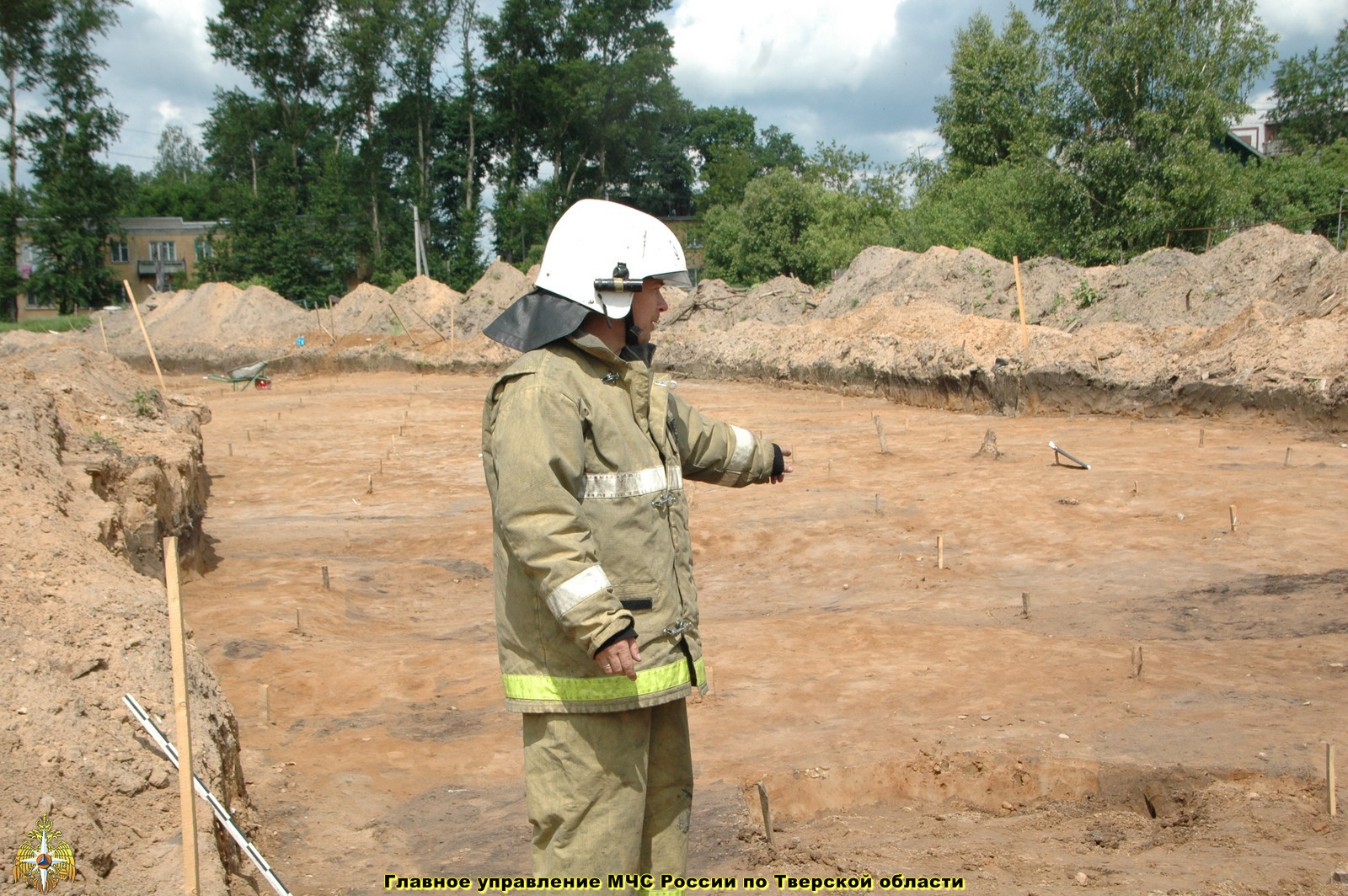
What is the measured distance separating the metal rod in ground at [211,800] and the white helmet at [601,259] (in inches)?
65.6

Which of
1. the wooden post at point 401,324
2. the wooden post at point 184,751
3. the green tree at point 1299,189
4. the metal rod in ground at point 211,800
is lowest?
the metal rod in ground at point 211,800

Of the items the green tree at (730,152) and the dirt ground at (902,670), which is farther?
the green tree at (730,152)

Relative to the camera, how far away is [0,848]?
A: 9.16 ft

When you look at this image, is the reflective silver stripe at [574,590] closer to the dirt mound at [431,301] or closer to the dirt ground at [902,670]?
the dirt ground at [902,670]

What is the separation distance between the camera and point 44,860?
283 cm

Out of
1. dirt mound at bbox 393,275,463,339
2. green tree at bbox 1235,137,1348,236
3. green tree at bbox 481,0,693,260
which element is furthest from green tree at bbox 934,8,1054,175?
dirt mound at bbox 393,275,463,339

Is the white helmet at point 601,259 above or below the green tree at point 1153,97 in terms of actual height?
below

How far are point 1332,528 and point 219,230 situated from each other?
1881 inches

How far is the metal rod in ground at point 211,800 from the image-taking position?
304 centimetres

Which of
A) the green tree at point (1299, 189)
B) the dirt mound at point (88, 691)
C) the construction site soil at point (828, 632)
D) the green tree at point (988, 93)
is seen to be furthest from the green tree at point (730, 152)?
the dirt mound at point (88, 691)

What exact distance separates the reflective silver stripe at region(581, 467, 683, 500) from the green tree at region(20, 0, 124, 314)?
46383 millimetres

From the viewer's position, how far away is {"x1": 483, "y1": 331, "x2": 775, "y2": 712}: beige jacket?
2.57 meters

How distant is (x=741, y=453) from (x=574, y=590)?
0.99m

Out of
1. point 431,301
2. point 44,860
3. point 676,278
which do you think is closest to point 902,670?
point 676,278
